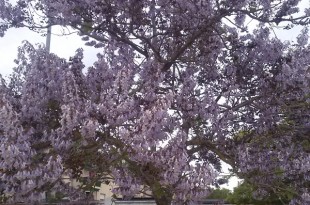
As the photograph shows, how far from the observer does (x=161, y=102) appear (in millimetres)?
6844

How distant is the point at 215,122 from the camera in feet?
29.3

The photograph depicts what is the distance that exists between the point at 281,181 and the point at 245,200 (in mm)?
22968

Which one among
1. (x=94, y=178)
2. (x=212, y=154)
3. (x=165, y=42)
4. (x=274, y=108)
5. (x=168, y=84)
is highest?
(x=165, y=42)

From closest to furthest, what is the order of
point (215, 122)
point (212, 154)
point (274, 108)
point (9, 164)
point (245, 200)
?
point (9, 164) < point (215, 122) < point (274, 108) < point (212, 154) < point (245, 200)

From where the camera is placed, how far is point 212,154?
33.5ft

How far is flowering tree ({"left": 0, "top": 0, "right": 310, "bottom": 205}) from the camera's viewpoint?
6.89m

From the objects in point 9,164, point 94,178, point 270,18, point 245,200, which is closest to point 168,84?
point 270,18

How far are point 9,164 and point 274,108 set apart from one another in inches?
200

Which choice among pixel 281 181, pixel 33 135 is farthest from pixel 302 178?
pixel 33 135

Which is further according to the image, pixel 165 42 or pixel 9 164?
pixel 165 42

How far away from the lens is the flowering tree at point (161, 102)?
689 centimetres

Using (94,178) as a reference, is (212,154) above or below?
above

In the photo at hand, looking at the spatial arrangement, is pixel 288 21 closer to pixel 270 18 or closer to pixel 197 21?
pixel 270 18

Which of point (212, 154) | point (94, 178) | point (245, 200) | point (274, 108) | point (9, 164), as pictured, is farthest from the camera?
point (245, 200)
